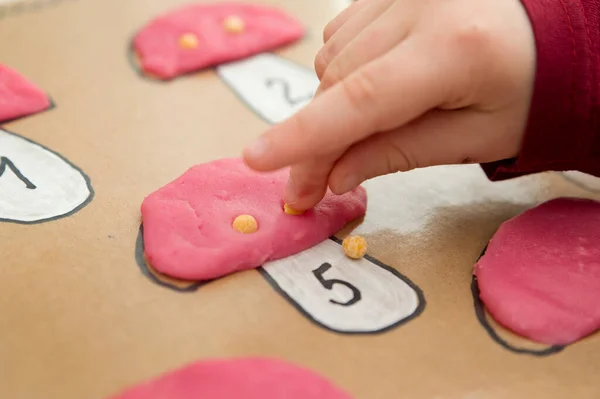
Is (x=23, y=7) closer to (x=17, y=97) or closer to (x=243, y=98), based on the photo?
(x=17, y=97)

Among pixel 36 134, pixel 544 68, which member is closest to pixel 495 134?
pixel 544 68

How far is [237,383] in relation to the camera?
18.3 inches

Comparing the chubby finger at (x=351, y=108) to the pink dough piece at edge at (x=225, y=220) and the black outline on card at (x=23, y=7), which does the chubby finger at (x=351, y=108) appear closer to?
the pink dough piece at edge at (x=225, y=220)

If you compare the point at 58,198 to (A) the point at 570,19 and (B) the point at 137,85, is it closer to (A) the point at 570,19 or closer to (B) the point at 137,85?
(B) the point at 137,85

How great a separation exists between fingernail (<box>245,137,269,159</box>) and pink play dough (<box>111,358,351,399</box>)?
16 cm

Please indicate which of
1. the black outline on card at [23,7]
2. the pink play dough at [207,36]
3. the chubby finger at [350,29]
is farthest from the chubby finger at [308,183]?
the black outline on card at [23,7]

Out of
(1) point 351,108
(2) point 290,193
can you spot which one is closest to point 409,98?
(1) point 351,108

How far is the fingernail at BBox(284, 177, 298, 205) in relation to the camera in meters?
0.60

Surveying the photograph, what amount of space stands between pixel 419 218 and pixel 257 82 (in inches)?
13.7

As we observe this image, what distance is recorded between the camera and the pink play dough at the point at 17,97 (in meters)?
0.77

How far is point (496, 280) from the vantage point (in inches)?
22.1

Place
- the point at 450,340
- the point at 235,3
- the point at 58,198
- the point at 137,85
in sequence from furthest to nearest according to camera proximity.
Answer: the point at 235,3, the point at 137,85, the point at 58,198, the point at 450,340

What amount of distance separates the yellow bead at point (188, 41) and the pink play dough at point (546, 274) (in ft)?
1.72

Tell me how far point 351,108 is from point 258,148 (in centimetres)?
8
